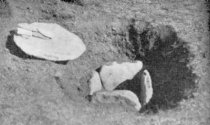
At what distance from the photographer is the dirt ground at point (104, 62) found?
5316 millimetres

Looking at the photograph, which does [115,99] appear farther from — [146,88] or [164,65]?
[164,65]

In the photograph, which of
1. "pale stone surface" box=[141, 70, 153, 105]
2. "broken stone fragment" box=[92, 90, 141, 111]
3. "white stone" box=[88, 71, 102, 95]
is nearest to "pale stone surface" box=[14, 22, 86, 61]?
"white stone" box=[88, 71, 102, 95]

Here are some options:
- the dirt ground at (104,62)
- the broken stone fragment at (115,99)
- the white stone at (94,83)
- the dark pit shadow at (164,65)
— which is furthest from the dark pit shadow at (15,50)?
the dark pit shadow at (164,65)

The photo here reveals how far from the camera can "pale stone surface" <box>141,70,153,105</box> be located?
→ 611 cm

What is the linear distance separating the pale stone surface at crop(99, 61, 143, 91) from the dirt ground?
0.25 m

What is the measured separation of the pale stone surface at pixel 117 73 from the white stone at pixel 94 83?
93mm

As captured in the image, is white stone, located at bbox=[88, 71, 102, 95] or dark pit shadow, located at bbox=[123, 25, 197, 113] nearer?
dark pit shadow, located at bbox=[123, 25, 197, 113]

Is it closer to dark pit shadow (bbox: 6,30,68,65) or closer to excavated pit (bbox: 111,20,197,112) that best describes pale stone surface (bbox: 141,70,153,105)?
excavated pit (bbox: 111,20,197,112)

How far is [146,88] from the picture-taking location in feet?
20.4

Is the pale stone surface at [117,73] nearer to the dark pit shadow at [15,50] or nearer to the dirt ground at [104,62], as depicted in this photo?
the dirt ground at [104,62]

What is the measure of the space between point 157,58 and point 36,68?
2.24 meters

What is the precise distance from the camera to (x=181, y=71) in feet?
20.5

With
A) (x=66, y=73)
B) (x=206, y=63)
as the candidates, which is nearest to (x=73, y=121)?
(x=66, y=73)

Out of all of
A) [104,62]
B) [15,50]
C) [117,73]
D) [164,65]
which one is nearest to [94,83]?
[117,73]
